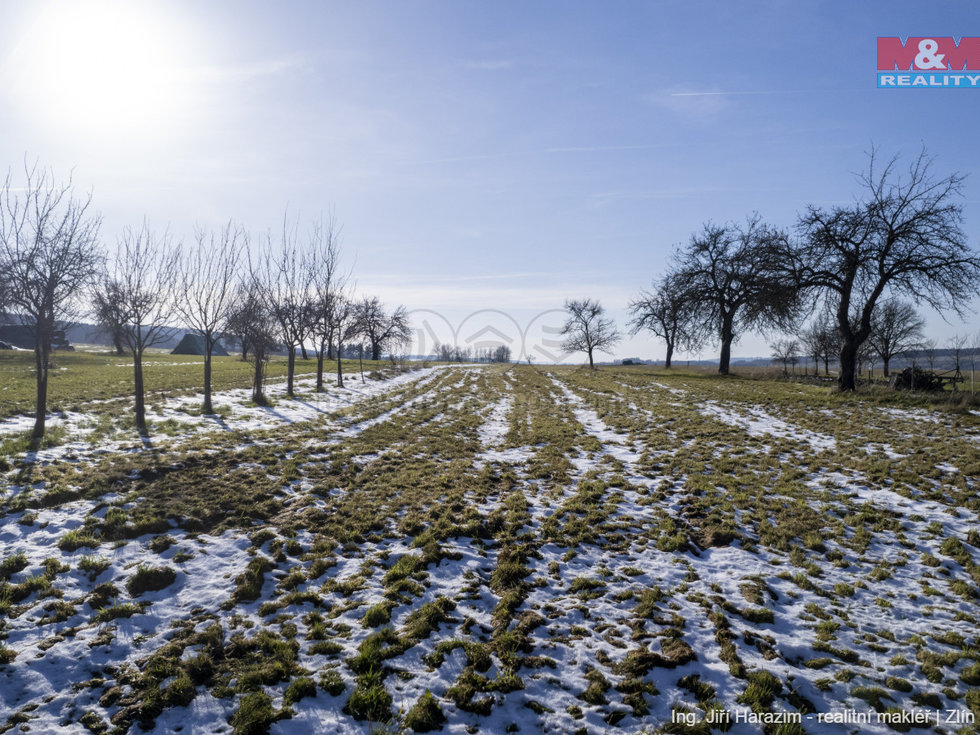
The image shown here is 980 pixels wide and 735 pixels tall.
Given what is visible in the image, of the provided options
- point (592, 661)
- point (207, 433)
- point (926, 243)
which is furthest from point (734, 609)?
point (926, 243)

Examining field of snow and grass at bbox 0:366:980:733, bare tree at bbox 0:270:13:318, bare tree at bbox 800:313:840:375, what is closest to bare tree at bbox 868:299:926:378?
bare tree at bbox 800:313:840:375

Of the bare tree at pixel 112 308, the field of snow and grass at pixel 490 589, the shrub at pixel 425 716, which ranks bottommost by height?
the shrub at pixel 425 716

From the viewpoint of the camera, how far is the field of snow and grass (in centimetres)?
372

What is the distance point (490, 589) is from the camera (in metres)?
5.55

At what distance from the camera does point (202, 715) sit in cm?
→ 359

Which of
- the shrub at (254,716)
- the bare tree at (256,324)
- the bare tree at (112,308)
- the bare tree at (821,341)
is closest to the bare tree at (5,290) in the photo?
the bare tree at (112,308)

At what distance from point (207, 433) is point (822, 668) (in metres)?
14.5

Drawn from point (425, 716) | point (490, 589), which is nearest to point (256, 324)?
point (490, 589)

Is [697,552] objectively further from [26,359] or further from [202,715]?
[26,359]

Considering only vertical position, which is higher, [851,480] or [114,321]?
[114,321]

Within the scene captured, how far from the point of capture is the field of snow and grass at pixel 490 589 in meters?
3.72

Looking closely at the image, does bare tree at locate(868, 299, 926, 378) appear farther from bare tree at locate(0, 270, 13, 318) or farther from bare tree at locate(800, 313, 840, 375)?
bare tree at locate(0, 270, 13, 318)

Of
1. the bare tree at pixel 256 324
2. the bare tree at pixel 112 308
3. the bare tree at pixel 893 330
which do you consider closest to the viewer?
the bare tree at pixel 112 308

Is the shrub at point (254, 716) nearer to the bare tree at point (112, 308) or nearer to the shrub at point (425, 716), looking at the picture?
the shrub at point (425, 716)
